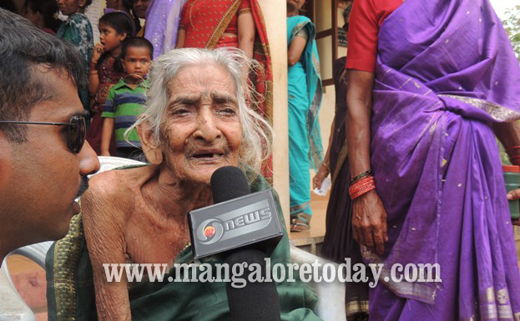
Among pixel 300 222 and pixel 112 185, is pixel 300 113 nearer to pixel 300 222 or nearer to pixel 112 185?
pixel 300 222

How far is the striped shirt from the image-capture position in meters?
3.64

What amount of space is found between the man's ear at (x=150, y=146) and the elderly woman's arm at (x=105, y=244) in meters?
0.22

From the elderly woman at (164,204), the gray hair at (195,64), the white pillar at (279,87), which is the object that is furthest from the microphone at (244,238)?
the white pillar at (279,87)

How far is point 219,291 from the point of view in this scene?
6.02 feet

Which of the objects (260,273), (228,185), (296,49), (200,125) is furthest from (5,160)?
(296,49)

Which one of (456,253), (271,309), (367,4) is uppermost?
(367,4)

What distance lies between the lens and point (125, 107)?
12.0 feet

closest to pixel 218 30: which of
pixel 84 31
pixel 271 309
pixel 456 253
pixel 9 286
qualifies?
pixel 84 31

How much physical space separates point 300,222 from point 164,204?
269 cm

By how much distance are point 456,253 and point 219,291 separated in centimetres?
108

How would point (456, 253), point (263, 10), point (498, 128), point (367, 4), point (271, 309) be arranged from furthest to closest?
1. point (263, 10)
2. point (498, 128)
3. point (367, 4)
4. point (456, 253)
5. point (271, 309)

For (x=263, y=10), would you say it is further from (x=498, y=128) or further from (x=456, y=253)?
(x=456, y=253)

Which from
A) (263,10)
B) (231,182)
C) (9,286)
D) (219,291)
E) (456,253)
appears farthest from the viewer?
(263,10)

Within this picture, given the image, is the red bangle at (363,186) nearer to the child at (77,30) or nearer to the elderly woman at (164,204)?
the elderly woman at (164,204)
